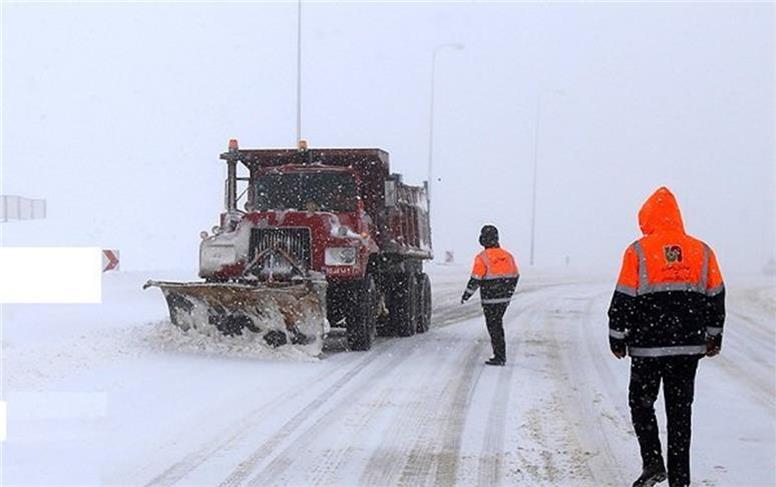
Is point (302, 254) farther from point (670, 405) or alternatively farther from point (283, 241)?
point (670, 405)

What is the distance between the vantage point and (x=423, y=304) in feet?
50.4

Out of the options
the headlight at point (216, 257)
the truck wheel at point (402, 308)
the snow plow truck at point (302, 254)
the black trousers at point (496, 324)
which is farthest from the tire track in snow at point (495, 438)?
the truck wheel at point (402, 308)

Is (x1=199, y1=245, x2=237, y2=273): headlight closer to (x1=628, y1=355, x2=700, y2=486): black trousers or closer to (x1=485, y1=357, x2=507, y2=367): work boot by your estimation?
(x1=485, y1=357, x2=507, y2=367): work boot

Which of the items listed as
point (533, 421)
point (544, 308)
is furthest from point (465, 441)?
point (544, 308)

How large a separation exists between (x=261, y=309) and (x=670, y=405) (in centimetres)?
631

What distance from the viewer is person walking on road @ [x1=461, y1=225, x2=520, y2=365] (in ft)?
35.5

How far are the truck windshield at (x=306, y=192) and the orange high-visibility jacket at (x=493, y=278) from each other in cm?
241

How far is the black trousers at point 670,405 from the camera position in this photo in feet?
18.5

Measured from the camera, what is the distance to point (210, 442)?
684cm

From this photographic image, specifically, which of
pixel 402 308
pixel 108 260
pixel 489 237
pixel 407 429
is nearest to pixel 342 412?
pixel 407 429

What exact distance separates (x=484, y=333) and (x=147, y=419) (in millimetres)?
7783

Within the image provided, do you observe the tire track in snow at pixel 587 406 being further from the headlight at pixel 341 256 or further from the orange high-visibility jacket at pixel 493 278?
the headlight at pixel 341 256

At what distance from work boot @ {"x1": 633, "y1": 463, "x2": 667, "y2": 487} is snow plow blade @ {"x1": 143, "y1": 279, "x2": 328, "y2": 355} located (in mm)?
5750

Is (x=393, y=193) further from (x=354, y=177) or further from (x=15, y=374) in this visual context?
(x=15, y=374)
